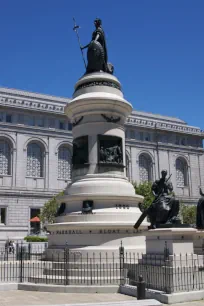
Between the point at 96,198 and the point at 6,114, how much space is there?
45.5m

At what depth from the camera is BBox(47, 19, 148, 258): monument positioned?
637 inches

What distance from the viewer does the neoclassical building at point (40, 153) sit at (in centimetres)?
5781

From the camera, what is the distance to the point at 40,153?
62.2 meters

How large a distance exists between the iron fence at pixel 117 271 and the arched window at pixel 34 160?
44.7 m

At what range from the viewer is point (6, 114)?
59.5 meters

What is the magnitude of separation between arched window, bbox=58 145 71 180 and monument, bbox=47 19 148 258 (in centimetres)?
4332

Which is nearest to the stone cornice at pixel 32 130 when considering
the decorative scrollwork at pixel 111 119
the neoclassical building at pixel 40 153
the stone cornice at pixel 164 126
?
the neoclassical building at pixel 40 153

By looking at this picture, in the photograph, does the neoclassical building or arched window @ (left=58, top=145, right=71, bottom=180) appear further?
arched window @ (left=58, top=145, right=71, bottom=180)

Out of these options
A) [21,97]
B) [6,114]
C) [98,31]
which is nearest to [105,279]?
[98,31]

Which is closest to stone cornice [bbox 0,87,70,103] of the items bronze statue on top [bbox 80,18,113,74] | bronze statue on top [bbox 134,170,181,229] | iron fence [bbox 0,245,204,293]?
bronze statue on top [bbox 80,18,113,74]

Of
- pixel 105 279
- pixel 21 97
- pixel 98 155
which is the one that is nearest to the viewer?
pixel 105 279

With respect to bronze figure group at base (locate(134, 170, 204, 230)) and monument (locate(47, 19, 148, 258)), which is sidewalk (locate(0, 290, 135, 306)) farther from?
monument (locate(47, 19, 148, 258))

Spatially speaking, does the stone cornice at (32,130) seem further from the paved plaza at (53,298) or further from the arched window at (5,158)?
the paved plaza at (53,298)

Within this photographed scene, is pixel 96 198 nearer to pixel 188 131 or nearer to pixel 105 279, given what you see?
pixel 105 279
